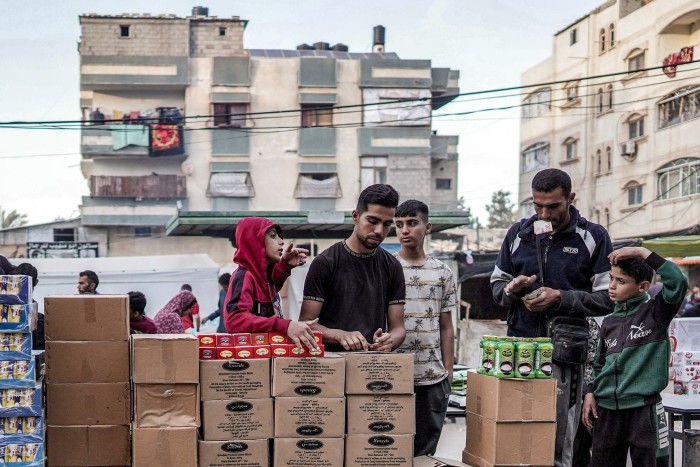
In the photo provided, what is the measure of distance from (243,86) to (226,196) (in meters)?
5.00

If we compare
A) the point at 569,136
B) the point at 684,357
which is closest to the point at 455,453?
the point at 684,357

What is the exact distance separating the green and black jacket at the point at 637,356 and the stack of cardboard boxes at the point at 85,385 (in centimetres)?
270

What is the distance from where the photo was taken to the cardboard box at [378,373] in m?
4.13

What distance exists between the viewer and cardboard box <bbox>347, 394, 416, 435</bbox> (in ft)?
13.6

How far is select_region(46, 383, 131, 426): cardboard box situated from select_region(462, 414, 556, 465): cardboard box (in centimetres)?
193

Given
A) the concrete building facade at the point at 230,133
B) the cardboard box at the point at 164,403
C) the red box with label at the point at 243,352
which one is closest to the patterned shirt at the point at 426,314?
the red box with label at the point at 243,352

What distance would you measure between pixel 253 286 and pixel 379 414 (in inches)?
36.8

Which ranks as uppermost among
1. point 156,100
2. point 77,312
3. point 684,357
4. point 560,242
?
point 156,100

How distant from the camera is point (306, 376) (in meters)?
4.06

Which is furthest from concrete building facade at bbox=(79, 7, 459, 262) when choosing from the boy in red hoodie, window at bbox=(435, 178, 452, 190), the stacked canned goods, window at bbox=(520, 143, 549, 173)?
the stacked canned goods

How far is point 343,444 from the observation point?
162 inches

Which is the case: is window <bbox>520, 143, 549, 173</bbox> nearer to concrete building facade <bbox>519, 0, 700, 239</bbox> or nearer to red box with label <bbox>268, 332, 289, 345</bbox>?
concrete building facade <bbox>519, 0, 700, 239</bbox>

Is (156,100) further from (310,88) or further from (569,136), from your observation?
(569,136)

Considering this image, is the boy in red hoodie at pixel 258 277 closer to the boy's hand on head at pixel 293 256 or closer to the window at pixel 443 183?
the boy's hand on head at pixel 293 256
